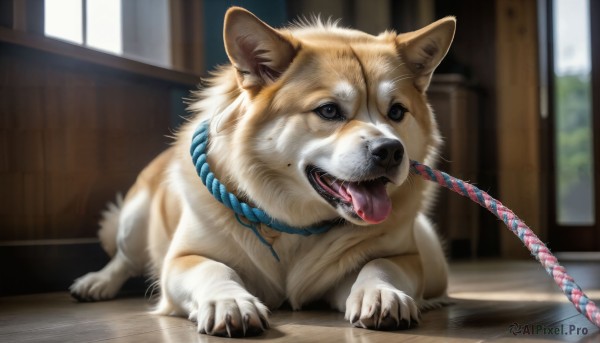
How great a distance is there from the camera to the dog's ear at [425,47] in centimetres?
150

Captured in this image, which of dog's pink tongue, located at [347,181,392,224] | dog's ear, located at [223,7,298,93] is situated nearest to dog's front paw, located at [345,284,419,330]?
dog's pink tongue, located at [347,181,392,224]

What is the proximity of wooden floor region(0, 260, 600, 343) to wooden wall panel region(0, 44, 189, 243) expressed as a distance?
400 mm

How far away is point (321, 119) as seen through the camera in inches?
53.7

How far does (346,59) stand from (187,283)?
1.71ft

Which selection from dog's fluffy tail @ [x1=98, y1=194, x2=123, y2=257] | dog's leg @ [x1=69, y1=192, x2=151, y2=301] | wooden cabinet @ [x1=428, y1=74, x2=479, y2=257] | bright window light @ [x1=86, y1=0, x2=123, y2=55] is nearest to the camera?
dog's leg @ [x1=69, y1=192, x2=151, y2=301]

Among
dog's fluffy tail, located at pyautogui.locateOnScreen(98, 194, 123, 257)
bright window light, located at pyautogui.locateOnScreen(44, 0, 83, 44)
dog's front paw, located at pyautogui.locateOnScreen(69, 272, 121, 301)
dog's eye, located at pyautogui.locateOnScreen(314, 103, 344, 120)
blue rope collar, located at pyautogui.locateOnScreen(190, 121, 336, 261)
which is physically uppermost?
bright window light, located at pyautogui.locateOnScreen(44, 0, 83, 44)

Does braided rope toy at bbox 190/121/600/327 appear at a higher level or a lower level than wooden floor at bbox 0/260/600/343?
higher

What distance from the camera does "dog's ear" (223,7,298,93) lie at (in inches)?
54.1

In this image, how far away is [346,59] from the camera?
56.4 inches

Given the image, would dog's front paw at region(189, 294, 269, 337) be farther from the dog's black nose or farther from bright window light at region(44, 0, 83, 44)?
bright window light at region(44, 0, 83, 44)

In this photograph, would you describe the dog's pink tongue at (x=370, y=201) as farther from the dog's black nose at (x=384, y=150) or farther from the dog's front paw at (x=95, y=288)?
the dog's front paw at (x=95, y=288)

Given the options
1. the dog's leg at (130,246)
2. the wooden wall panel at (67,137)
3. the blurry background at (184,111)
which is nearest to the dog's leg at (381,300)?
the blurry background at (184,111)

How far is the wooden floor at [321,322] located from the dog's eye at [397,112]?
1.28ft

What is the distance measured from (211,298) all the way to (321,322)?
Result: 0.23 metres
